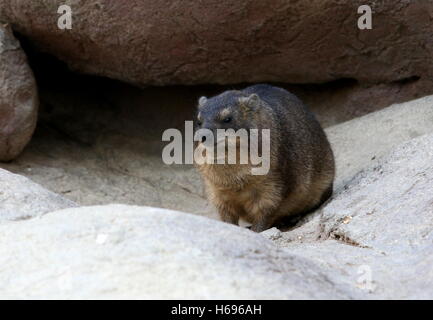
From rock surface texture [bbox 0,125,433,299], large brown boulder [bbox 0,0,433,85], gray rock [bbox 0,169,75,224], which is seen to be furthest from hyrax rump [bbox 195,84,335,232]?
rock surface texture [bbox 0,125,433,299]

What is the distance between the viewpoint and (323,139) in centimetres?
711

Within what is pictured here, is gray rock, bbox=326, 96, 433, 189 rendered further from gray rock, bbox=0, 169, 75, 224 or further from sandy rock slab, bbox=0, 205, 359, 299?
sandy rock slab, bbox=0, 205, 359, 299

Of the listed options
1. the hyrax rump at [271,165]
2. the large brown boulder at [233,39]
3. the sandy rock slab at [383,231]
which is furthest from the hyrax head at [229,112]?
the large brown boulder at [233,39]

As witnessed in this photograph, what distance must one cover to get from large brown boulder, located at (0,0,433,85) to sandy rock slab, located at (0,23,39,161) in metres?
0.32

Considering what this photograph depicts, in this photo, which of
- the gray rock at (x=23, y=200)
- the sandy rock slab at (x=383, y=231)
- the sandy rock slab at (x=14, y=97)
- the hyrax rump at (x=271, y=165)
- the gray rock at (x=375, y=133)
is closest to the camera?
the sandy rock slab at (x=383, y=231)

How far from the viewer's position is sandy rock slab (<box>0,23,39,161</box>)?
7.54 meters

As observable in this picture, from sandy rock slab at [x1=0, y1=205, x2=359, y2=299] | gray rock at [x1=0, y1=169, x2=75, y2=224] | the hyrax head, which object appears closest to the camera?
sandy rock slab at [x1=0, y1=205, x2=359, y2=299]

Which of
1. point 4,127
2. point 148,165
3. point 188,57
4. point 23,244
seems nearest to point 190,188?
point 148,165

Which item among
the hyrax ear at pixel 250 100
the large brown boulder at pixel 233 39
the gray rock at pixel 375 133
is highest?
the large brown boulder at pixel 233 39

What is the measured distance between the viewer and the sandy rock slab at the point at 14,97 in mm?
7539

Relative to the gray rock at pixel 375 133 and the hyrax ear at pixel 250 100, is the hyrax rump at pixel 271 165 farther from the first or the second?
the gray rock at pixel 375 133

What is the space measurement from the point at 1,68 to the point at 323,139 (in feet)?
10.5

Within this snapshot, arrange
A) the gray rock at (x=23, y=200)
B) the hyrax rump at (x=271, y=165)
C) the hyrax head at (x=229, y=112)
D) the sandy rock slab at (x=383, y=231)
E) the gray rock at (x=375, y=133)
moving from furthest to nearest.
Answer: the gray rock at (x=375, y=133) → the hyrax rump at (x=271, y=165) → the hyrax head at (x=229, y=112) → the gray rock at (x=23, y=200) → the sandy rock slab at (x=383, y=231)

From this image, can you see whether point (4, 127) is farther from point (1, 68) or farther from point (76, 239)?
point (76, 239)
